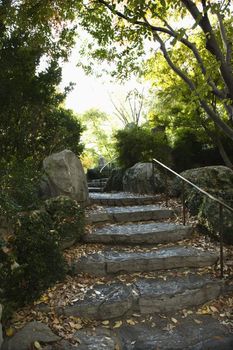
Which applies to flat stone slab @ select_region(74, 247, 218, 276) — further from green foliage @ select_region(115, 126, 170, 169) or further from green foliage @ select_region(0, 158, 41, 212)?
green foliage @ select_region(115, 126, 170, 169)

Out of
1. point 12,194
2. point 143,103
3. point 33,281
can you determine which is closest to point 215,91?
point 12,194

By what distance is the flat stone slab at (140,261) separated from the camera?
454cm

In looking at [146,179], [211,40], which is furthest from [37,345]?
[146,179]

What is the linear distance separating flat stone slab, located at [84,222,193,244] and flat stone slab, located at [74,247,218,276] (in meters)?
0.41

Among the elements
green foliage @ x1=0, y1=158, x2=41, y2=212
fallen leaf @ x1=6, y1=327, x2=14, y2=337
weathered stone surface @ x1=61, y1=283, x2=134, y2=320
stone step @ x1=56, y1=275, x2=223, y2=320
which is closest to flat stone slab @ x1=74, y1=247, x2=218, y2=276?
stone step @ x1=56, y1=275, x2=223, y2=320

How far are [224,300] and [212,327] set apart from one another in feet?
1.91

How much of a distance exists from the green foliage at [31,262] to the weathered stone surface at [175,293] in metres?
1.10

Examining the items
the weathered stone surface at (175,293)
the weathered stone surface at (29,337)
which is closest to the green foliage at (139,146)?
the weathered stone surface at (175,293)

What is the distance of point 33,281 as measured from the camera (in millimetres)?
3889

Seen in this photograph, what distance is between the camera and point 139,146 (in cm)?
920

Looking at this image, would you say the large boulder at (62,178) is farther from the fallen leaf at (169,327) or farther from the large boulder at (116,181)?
the large boulder at (116,181)

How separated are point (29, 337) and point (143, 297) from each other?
4.43 feet

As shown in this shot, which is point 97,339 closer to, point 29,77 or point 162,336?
point 162,336

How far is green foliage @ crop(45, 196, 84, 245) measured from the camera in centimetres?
485
